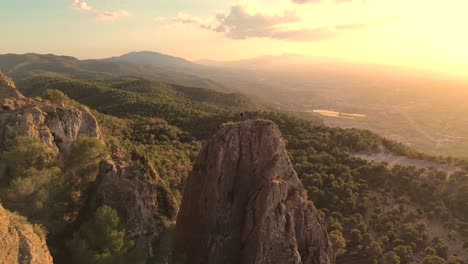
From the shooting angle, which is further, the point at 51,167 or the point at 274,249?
the point at 51,167

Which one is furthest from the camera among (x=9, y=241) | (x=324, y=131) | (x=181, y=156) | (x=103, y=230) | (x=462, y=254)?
(x=324, y=131)

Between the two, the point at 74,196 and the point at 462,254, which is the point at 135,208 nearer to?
the point at 74,196

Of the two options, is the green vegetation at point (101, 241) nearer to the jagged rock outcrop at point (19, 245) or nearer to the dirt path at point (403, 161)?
the jagged rock outcrop at point (19, 245)

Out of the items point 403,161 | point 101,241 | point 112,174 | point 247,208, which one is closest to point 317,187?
point 403,161

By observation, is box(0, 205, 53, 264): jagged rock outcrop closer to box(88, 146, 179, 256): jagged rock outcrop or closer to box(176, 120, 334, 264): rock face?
box(88, 146, 179, 256): jagged rock outcrop

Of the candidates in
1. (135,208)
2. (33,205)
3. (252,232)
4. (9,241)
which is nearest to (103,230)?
(135,208)

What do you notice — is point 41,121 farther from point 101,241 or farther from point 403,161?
point 403,161

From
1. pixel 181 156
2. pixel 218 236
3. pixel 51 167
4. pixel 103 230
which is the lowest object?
pixel 181 156
